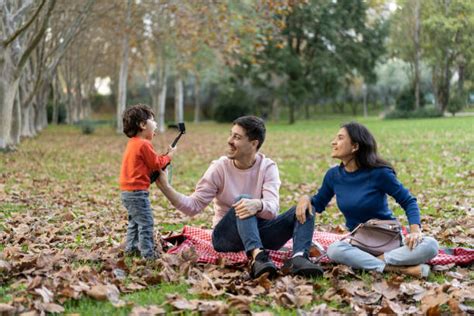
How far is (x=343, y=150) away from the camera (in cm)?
518

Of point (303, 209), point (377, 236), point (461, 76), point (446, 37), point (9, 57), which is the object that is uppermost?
point (446, 37)

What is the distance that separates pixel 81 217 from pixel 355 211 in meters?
4.34

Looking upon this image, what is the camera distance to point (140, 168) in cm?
532

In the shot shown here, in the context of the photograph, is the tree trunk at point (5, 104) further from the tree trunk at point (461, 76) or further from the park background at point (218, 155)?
the tree trunk at point (461, 76)

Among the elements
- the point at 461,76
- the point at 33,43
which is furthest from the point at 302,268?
the point at 461,76

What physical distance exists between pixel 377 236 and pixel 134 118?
7.78 ft

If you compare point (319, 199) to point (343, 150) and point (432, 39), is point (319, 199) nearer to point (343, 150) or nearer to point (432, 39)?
point (343, 150)

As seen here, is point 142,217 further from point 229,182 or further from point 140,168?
point 229,182

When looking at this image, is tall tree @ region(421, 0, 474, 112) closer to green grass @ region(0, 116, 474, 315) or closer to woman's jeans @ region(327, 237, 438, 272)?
green grass @ region(0, 116, 474, 315)

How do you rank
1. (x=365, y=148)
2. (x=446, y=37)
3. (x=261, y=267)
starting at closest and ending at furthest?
1. (x=261, y=267)
2. (x=365, y=148)
3. (x=446, y=37)

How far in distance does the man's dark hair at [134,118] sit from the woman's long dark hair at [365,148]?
1812 mm

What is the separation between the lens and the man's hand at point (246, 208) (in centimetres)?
497

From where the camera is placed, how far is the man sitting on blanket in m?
4.92

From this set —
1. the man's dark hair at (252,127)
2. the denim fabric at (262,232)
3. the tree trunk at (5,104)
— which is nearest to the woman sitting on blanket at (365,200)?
the denim fabric at (262,232)
